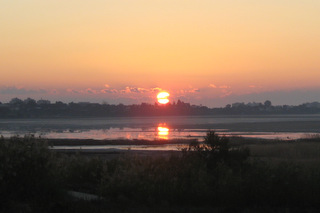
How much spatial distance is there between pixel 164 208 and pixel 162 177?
2.45m

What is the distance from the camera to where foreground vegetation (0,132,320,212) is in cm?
1309

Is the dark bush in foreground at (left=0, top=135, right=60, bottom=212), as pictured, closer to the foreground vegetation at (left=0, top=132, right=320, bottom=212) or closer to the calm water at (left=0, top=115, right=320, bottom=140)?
the foreground vegetation at (left=0, top=132, right=320, bottom=212)

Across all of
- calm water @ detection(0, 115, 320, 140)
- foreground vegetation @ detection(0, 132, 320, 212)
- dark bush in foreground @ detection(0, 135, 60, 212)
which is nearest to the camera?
dark bush in foreground @ detection(0, 135, 60, 212)

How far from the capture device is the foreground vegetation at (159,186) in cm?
1309

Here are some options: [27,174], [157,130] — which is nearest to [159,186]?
[27,174]

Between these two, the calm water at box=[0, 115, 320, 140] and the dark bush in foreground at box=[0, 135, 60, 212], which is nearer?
the dark bush in foreground at box=[0, 135, 60, 212]

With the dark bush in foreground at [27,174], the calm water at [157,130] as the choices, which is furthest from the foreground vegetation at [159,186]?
the calm water at [157,130]

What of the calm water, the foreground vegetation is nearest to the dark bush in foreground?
the foreground vegetation

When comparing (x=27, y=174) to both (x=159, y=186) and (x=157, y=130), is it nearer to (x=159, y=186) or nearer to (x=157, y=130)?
(x=159, y=186)

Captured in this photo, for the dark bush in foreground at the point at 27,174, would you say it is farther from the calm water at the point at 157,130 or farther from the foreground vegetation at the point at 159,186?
the calm water at the point at 157,130

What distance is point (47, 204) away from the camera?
12.8m

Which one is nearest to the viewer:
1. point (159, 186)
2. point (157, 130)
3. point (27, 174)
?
point (27, 174)

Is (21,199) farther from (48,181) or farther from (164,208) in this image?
(164,208)

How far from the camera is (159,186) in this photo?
14727 mm
